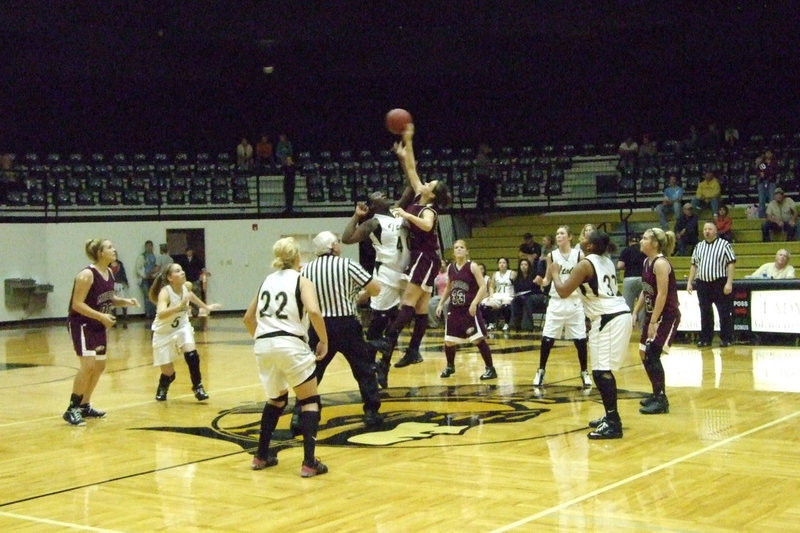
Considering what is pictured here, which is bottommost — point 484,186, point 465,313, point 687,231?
point 465,313

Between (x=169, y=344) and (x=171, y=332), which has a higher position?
(x=171, y=332)

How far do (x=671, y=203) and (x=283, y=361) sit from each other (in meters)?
15.5

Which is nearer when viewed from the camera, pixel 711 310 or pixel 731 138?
pixel 711 310

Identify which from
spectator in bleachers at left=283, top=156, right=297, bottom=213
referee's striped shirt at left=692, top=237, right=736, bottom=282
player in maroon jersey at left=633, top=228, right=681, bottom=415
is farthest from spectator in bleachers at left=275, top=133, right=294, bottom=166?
player in maroon jersey at left=633, top=228, right=681, bottom=415

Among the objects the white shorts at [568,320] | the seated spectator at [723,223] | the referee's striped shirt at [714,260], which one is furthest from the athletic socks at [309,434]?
the seated spectator at [723,223]

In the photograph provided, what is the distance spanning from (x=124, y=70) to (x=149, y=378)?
1505 cm

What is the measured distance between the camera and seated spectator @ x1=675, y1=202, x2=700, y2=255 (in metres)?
19.5

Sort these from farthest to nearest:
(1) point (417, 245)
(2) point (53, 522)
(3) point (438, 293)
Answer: (3) point (438, 293) → (1) point (417, 245) → (2) point (53, 522)

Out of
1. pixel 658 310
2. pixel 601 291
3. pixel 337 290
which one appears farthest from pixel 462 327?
pixel 337 290

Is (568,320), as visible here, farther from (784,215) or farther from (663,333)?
(784,215)

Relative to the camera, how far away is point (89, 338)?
9094 millimetres

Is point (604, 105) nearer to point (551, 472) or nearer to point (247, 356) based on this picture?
point (247, 356)

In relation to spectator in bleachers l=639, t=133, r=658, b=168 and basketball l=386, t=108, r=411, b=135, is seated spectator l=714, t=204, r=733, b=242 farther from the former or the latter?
basketball l=386, t=108, r=411, b=135

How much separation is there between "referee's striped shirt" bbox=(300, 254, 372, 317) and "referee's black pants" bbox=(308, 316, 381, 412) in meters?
0.09
